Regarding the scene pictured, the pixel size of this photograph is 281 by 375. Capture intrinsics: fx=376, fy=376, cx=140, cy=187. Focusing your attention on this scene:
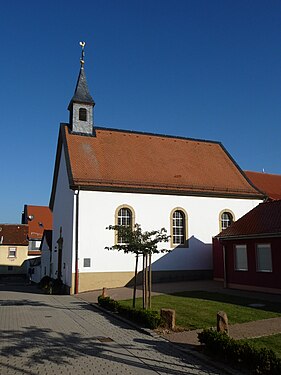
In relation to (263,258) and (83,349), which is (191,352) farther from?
(263,258)

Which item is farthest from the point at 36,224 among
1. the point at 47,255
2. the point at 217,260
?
the point at 217,260

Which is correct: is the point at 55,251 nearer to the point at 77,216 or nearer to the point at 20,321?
the point at 77,216

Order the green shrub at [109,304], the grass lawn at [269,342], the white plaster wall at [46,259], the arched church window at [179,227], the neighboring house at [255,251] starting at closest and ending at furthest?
1. the grass lawn at [269,342]
2. the green shrub at [109,304]
3. the neighboring house at [255,251]
4. the arched church window at [179,227]
5. the white plaster wall at [46,259]

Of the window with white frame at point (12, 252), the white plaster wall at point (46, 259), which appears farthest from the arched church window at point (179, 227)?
the window with white frame at point (12, 252)

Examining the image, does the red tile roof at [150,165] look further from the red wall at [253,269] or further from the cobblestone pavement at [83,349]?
the cobblestone pavement at [83,349]

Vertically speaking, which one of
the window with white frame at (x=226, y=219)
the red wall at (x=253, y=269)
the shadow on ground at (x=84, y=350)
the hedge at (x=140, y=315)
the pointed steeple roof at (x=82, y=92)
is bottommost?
the shadow on ground at (x=84, y=350)

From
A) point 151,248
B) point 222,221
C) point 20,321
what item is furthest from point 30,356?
point 222,221

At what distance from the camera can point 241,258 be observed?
67.0ft

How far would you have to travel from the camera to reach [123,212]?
2386 centimetres

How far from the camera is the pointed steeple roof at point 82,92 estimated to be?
27.7 meters

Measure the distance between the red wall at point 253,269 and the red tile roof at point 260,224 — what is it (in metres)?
0.43

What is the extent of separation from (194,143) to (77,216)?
13.4m

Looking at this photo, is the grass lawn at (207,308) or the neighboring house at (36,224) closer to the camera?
the grass lawn at (207,308)

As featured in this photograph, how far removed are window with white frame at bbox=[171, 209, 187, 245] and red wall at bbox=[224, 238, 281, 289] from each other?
4212mm
